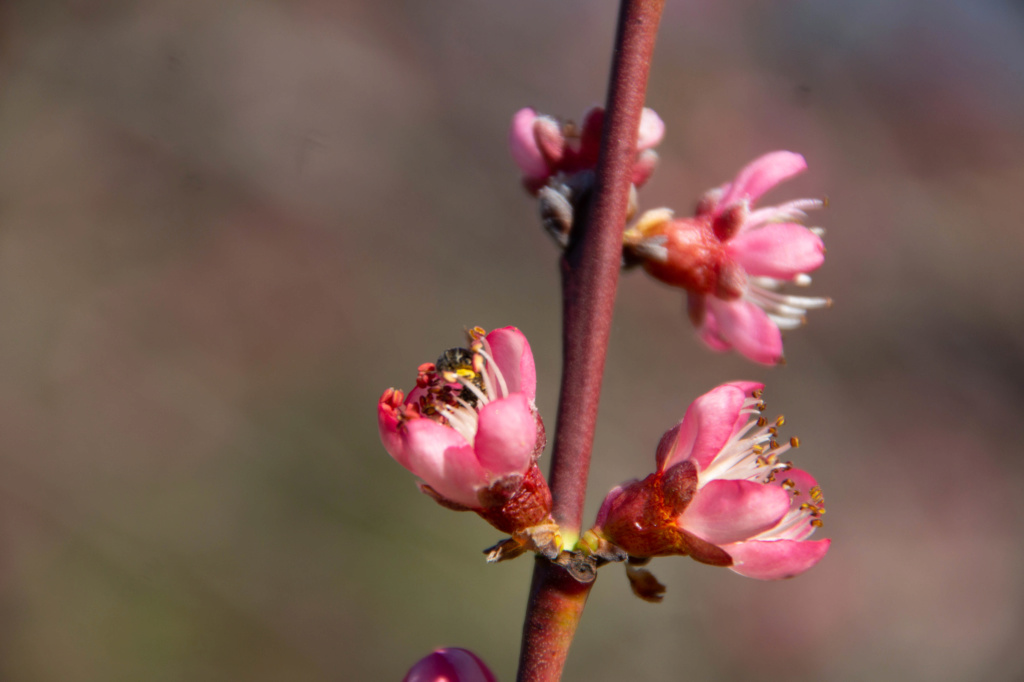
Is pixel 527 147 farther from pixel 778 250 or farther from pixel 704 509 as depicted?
pixel 704 509

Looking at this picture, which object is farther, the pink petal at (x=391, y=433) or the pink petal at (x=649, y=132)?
the pink petal at (x=649, y=132)

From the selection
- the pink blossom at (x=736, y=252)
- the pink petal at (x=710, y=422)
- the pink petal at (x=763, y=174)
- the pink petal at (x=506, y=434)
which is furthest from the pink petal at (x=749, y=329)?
→ the pink petal at (x=506, y=434)

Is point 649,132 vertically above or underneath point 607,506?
above

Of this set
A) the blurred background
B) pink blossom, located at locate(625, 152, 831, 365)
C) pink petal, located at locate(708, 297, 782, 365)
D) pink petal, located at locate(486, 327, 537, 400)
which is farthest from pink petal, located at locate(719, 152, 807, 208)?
the blurred background

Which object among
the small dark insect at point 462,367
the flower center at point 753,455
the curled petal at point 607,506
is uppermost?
the small dark insect at point 462,367

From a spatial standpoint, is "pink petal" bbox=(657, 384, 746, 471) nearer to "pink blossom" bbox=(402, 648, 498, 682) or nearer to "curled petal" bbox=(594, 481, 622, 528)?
"curled petal" bbox=(594, 481, 622, 528)

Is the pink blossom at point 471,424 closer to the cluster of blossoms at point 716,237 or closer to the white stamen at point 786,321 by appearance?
the cluster of blossoms at point 716,237

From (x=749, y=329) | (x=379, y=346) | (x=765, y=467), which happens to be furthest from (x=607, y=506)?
(x=379, y=346)
